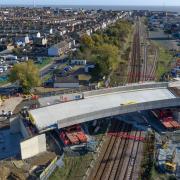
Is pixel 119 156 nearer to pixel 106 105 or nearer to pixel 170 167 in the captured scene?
pixel 170 167

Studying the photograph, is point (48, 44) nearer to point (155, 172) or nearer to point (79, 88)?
point (79, 88)

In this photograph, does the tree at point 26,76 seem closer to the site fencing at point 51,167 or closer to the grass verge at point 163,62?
the site fencing at point 51,167

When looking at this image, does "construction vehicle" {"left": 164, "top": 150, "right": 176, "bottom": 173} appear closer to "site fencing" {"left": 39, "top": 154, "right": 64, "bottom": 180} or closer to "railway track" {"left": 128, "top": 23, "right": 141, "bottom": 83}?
"site fencing" {"left": 39, "top": 154, "right": 64, "bottom": 180}

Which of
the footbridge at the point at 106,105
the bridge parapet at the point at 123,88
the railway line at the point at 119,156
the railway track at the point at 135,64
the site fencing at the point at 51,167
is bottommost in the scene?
the railway track at the point at 135,64

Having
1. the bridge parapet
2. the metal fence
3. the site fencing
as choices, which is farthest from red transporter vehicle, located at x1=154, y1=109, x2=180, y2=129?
the site fencing

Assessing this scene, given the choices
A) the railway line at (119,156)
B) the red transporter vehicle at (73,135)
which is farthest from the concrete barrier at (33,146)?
the railway line at (119,156)
